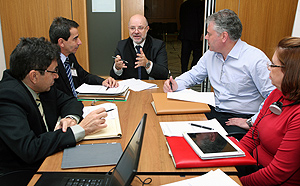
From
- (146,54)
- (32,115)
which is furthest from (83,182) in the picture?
(146,54)

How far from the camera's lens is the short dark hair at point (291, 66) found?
1.30 m

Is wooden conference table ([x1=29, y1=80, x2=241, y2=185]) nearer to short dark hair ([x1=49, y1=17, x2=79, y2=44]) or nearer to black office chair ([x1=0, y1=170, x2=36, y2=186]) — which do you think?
black office chair ([x1=0, y1=170, x2=36, y2=186])

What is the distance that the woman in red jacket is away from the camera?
125 centimetres

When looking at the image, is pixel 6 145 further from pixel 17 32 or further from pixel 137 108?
pixel 17 32

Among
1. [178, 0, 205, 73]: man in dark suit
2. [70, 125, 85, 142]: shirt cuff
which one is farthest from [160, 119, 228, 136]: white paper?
[178, 0, 205, 73]: man in dark suit

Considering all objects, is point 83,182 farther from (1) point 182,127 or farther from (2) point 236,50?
(2) point 236,50

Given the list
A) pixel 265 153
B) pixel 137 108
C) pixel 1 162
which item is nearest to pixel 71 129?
pixel 1 162

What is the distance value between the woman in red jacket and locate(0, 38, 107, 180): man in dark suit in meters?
0.91

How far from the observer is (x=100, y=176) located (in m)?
1.07

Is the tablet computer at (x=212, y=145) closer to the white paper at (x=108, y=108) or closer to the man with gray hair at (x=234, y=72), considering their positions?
the white paper at (x=108, y=108)

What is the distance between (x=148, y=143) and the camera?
138 centimetres

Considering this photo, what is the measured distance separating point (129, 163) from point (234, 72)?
1686 millimetres

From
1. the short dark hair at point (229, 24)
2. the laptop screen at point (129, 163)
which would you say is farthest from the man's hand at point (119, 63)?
the laptop screen at point (129, 163)

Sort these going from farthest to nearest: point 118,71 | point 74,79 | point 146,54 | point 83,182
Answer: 1. point 146,54
2. point 118,71
3. point 74,79
4. point 83,182
